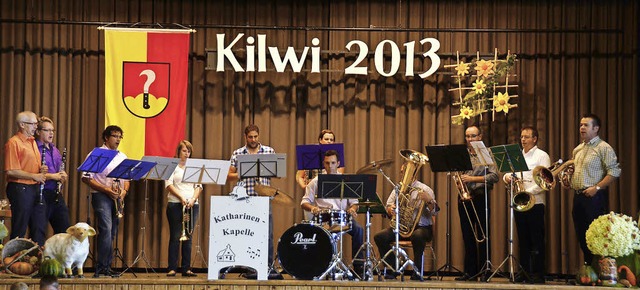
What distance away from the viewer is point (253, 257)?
9.09 metres

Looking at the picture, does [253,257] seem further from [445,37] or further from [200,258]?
[445,37]

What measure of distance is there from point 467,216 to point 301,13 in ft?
11.4

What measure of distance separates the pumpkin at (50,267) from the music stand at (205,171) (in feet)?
4.82

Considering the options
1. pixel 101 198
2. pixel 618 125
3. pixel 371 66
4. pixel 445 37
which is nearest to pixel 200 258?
pixel 101 198

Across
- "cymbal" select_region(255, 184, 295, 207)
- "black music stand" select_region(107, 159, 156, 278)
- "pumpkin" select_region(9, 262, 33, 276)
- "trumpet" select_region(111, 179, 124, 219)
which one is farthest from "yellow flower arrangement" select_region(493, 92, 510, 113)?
"pumpkin" select_region(9, 262, 33, 276)

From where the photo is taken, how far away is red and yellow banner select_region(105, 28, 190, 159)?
11031mm

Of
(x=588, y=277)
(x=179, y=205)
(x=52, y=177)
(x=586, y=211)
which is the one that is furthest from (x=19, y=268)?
(x=586, y=211)

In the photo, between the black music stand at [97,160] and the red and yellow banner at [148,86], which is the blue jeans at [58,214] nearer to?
the black music stand at [97,160]

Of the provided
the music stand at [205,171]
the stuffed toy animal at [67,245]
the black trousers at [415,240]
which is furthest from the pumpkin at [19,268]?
the black trousers at [415,240]

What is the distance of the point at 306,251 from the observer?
30.0 ft

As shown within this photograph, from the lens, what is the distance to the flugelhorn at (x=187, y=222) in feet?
33.2

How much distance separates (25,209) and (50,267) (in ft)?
2.83

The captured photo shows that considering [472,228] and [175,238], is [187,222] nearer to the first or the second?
[175,238]

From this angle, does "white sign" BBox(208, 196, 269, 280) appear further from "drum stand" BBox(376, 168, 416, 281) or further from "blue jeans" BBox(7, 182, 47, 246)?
"blue jeans" BBox(7, 182, 47, 246)
